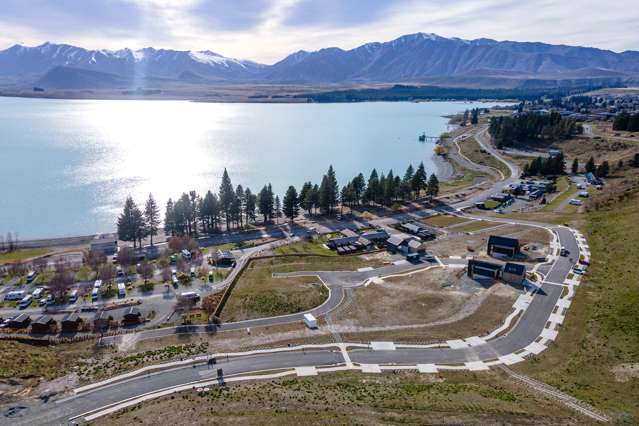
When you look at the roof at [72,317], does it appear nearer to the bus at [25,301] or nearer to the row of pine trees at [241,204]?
the bus at [25,301]

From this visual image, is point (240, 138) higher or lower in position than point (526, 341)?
higher

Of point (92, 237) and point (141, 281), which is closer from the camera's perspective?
point (141, 281)

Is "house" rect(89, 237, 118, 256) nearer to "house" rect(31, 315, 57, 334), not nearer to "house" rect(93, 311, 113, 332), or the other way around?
"house" rect(31, 315, 57, 334)

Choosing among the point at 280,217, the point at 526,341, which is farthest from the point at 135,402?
the point at 280,217

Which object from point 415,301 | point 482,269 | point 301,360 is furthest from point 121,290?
point 482,269

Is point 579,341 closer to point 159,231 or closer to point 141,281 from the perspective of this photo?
point 141,281

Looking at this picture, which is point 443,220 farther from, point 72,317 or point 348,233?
point 72,317
